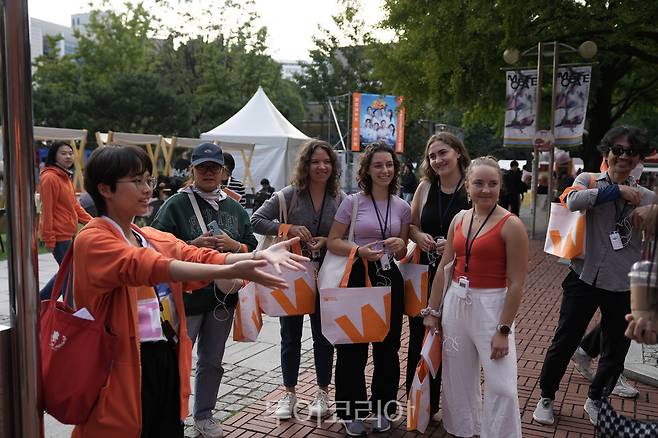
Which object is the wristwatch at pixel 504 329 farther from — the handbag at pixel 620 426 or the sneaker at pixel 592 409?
the sneaker at pixel 592 409

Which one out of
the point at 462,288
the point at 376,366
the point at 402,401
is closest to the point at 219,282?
the point at 376,366

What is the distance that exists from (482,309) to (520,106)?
10.5 meters

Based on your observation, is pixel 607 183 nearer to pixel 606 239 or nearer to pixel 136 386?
pixel 606 239

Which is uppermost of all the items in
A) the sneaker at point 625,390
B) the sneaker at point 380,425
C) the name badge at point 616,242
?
the name badge at point 616,242

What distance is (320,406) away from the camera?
12.7ft

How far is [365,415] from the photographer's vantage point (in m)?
3.74

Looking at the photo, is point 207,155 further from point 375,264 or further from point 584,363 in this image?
point 584,363

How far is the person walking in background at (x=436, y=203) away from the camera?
3.68 m

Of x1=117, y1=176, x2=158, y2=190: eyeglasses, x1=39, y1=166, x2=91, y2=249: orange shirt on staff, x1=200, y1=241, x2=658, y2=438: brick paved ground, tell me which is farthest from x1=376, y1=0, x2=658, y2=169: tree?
x1=117, y1=176, x2=158, y2=190: eyeglasses

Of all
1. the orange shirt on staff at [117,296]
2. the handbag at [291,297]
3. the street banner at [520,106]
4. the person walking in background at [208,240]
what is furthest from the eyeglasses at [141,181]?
the street banner at [520,106]

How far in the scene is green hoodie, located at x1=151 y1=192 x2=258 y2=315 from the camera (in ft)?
10.9

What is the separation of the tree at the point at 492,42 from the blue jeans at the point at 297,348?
26.1ft

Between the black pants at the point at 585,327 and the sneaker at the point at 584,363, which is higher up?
the black pants at the point at 585,327

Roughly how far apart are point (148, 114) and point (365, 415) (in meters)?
27.1
